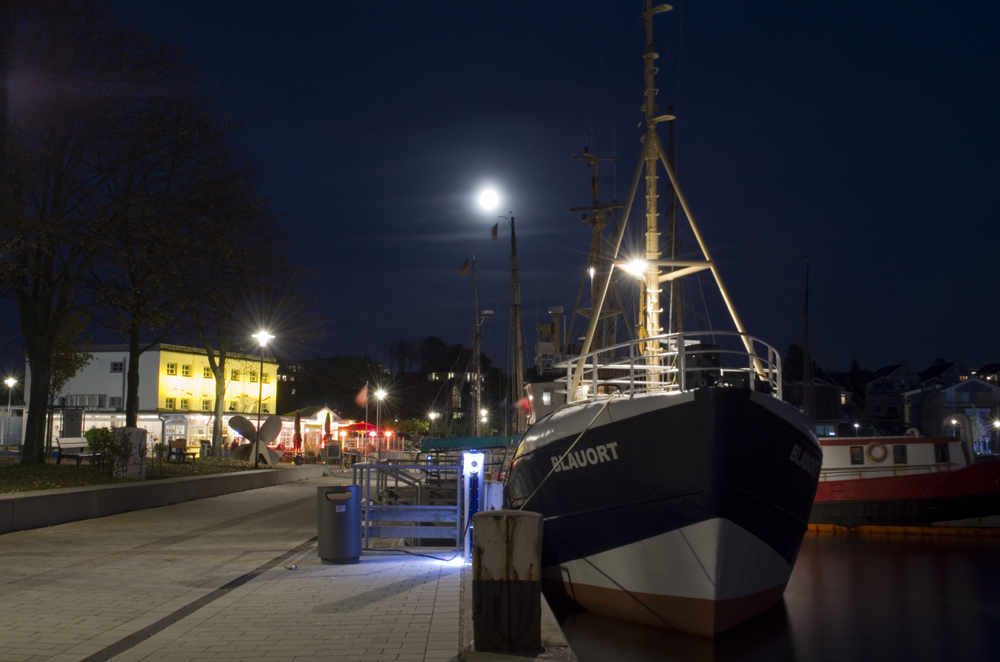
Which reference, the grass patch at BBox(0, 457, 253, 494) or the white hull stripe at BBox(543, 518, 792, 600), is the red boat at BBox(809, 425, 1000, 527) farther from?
the grass patch at BBox(0, 457, 253, 494)

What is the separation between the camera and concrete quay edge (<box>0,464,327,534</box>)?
14.3m

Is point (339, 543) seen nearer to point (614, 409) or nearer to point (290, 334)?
point (614, 409)

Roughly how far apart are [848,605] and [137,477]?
16269mm

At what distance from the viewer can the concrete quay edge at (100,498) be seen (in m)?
14.3

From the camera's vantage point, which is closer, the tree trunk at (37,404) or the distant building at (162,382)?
the tree trunk at (37,404)

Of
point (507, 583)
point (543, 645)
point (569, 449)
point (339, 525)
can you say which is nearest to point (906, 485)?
point (569, 449)

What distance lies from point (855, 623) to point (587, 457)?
5672mm

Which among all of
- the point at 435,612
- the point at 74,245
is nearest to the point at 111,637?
the point at 435,612

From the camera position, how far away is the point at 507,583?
6355mm

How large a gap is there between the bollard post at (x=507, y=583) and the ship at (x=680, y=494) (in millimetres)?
3597

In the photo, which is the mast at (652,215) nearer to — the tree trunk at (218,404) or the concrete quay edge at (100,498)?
the concrete quay edge at (100,498)

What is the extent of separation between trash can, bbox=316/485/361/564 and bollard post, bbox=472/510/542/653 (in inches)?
176

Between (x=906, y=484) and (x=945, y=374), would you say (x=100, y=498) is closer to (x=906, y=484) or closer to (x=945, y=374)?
(x=906, y=484)

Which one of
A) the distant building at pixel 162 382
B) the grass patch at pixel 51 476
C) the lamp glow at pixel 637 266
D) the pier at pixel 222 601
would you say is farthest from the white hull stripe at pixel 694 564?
the distant building at pixel 162 382
